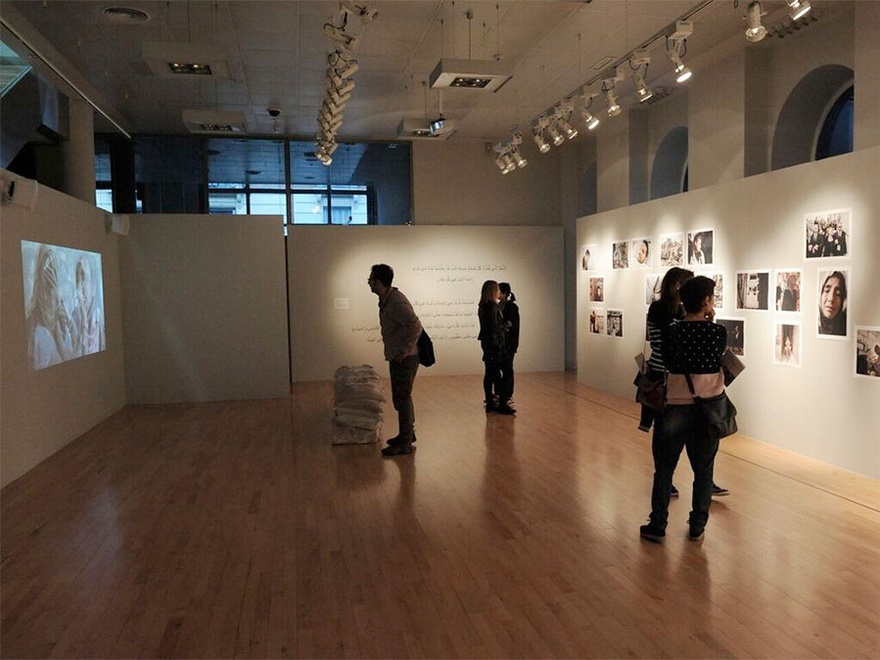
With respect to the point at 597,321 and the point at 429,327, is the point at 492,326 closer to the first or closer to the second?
the point at 597,321

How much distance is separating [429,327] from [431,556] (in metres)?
8.44

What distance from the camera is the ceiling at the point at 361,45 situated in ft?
21.4

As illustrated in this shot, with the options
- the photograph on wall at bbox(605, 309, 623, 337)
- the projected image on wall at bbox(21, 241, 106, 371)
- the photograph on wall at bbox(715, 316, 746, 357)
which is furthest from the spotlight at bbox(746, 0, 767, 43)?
the projected image on wall at bbox(21, 241, 106, 371)

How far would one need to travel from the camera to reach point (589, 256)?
10.6 m

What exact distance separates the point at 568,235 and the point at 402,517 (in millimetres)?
9392

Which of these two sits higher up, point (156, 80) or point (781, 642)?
point (156, 80)

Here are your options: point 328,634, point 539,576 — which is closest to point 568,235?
point 539,576

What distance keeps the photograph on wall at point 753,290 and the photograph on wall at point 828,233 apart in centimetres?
58

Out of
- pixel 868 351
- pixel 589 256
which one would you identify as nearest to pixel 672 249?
pixel 589 256

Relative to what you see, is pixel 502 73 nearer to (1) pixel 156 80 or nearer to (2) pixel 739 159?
(2) pixel 739 159

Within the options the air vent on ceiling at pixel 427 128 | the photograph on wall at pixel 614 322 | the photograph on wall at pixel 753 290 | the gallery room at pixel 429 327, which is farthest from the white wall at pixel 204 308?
the photograph on wall at pixel 753 290

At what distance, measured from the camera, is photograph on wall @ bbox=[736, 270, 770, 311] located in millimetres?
6562

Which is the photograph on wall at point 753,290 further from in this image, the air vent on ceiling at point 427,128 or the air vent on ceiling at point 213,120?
the air vent on ceiling at point 213,120

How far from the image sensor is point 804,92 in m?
7.41
